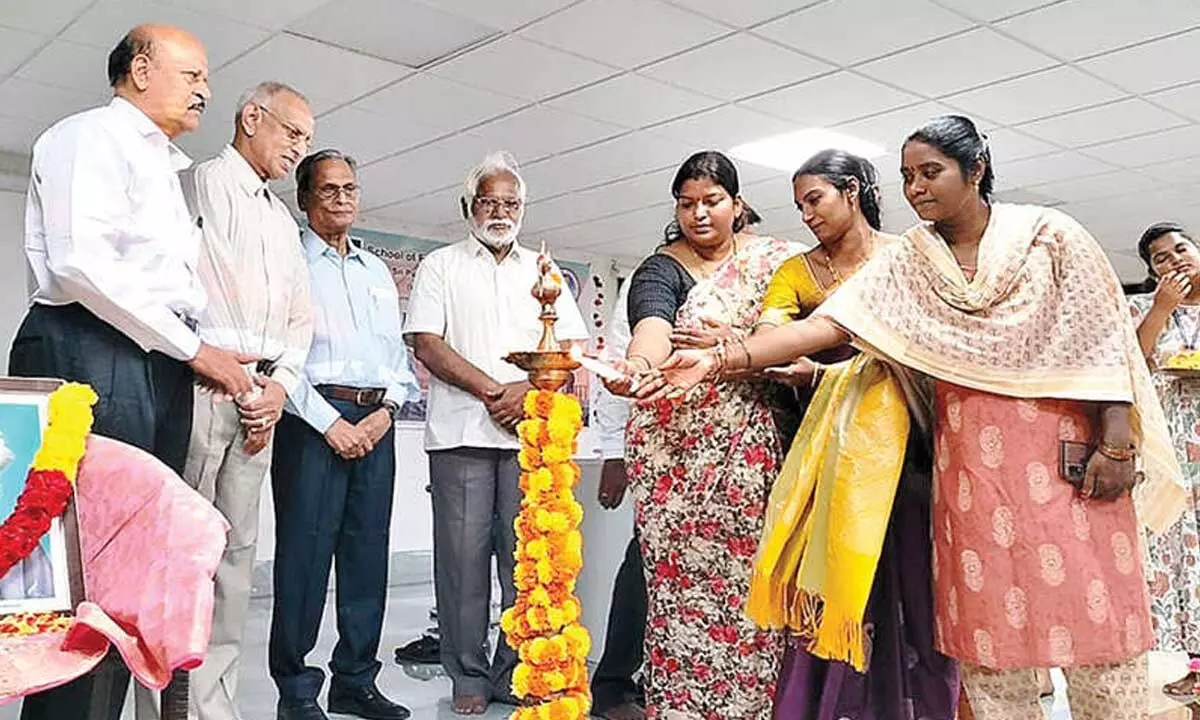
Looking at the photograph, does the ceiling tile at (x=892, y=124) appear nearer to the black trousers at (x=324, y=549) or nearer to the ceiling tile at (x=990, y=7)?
the ceiling tile at (x=990, y=7)

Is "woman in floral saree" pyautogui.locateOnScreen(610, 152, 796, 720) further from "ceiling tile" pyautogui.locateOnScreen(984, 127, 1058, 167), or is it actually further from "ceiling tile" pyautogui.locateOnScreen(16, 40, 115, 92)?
"ceiling tile" pyautogui.locateOnScreen(984, 127, 1058, 167)

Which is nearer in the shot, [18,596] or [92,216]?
[18,596]

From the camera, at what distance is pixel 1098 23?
12.1ft

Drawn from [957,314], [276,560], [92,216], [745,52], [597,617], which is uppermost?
[745,52]

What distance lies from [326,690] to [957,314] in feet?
7.56

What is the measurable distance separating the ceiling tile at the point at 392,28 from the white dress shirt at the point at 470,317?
A: 0.98m

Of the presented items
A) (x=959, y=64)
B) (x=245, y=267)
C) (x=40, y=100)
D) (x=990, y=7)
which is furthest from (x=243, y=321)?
(x=959, y=64)

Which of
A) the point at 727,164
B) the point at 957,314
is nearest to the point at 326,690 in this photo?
the point at 727,164

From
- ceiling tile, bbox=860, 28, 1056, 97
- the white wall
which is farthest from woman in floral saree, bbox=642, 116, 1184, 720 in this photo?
the white wall

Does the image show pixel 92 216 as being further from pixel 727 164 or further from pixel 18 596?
pixel 727 164

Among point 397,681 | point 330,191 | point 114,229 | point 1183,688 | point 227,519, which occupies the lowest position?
point 397,681

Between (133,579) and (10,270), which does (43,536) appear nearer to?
(133,579)

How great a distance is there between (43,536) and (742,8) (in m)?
2.82

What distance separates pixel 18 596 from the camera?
1484mm
